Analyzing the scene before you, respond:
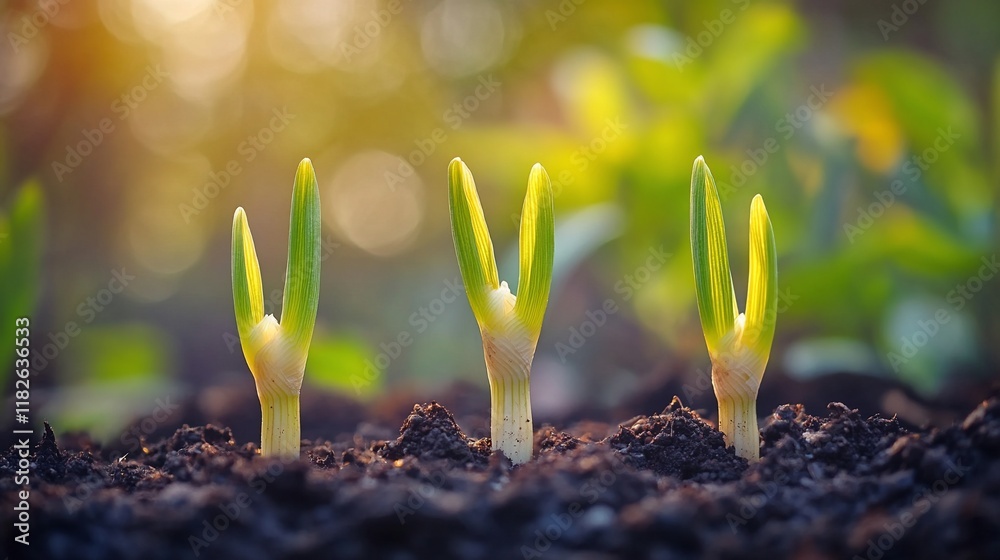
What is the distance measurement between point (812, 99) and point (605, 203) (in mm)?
943

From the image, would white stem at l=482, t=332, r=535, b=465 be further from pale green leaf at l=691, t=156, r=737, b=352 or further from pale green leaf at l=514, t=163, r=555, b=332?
pale green leaf at l=691, t=156, r=737, b=352

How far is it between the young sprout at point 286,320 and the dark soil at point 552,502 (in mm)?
72

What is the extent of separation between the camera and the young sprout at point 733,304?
113cm

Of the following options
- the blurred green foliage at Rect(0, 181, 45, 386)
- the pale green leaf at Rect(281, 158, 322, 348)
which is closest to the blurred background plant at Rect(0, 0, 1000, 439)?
the blurred green foliage at Rect(0, 181, 45, 386)

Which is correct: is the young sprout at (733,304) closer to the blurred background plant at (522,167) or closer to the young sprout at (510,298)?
the young sprout at (510,298)

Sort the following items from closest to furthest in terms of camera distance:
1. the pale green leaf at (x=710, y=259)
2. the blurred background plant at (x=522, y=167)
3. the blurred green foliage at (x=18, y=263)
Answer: the pale green leaf at (x=710, y=259)
the blurred green foliage at (x=18, y=263)
the blurred background plant at (x=522, y=167)

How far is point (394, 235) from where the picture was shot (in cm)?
505

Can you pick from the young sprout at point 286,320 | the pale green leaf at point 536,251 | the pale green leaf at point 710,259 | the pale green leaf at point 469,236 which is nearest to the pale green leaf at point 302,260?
the young sprout at point 286,320

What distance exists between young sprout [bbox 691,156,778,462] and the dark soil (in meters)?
0.06

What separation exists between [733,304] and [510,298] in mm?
340

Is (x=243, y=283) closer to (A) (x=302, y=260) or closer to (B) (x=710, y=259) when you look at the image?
(A) (x=302, y=260)

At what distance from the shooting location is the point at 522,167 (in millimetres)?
2873

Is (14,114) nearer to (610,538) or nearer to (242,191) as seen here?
(242,191)

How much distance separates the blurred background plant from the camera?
224cm
